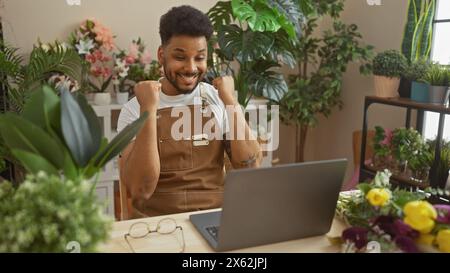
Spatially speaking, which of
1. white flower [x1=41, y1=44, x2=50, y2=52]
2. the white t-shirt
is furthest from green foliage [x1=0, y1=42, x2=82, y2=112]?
the white t-shirt

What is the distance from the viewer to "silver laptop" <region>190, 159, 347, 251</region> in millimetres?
827

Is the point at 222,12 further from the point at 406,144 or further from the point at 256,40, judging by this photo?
the point at 406,144

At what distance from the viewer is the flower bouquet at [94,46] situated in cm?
291

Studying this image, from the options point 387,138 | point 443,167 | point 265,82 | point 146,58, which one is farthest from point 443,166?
point 146,58

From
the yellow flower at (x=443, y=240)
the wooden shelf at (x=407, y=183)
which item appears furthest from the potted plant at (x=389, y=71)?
the yellow flower at (x=443, y=240)

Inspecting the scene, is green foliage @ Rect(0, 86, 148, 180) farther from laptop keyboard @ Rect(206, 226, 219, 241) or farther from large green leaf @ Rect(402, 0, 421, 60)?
large green leaf @ Rect(402, 0, 421, 60)

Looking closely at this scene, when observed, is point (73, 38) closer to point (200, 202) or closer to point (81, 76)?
point (81, 76)

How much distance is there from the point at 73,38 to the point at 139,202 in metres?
1.98

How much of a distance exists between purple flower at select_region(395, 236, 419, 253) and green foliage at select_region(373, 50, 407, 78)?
1.88 meters

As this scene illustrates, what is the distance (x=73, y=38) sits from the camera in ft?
9.79

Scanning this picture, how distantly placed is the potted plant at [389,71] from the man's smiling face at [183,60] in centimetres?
146

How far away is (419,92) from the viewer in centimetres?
227

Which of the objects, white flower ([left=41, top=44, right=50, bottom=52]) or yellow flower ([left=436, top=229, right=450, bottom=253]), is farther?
white flower ([left=41, top=44, right=50, bottom=52])
